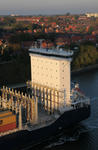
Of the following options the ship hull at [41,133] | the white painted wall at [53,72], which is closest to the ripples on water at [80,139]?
the ship hull at [41,133]

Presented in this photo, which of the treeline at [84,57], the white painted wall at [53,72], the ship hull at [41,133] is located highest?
the white painted wall at [53,72]

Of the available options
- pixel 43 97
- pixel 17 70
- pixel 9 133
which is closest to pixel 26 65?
pixel 17 70

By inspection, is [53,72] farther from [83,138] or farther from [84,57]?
[84,57]

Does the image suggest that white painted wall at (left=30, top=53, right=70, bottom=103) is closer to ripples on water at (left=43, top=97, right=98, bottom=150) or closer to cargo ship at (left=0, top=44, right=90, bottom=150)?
cargo ship at (left=0, top=44, right=90, bottom=150)

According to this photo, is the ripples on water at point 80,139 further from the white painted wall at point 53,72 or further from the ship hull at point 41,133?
the white painted wall at point 53,72

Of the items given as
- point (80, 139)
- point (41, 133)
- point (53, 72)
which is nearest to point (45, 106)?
point (53, 72)

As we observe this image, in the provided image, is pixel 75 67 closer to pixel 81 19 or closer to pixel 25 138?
pixel 81 19

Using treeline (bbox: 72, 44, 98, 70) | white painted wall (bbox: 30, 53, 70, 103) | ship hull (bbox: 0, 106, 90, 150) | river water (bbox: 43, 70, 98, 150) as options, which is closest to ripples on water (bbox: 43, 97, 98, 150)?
river water (bbox: 43, 70, 98, 150)
